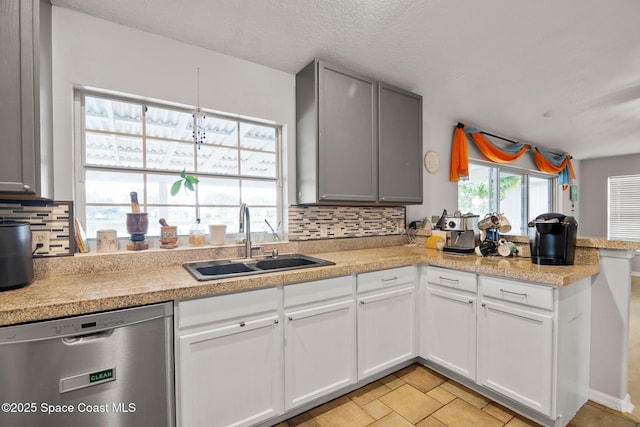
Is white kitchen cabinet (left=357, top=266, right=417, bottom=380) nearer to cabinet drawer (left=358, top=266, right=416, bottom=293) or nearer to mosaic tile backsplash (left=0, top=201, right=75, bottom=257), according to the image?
cabinet drawer (left=358, top=266, right=416, bottom=293)

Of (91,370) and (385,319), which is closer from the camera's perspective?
(91,370)

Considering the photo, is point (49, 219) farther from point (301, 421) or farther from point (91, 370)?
point (301, 421)

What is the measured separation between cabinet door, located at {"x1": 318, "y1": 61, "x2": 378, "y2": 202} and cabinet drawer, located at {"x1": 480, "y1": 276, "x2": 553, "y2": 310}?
105 centimetres

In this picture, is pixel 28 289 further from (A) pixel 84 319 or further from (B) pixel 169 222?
(B) pixel 169 222

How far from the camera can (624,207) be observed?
19.5 feet

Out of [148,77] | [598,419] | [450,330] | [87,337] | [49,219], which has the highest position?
[148,77]

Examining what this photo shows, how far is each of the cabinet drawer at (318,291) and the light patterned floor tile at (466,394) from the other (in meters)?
0.98

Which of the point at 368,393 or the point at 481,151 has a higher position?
the point at 481,151

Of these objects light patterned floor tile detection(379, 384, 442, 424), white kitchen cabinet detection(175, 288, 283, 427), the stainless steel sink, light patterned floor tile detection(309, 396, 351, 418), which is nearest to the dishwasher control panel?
white kitchen cabinet detection(175, 288, 283, 427)

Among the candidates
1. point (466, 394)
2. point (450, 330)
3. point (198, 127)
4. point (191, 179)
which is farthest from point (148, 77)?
point (466, 394)

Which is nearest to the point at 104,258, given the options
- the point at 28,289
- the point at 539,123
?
the point at 28,289

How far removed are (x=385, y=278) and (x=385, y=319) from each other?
0.95 feet

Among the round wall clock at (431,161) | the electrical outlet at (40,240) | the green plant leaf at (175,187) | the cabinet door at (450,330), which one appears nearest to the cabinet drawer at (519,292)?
the cabinet door at (450,330)

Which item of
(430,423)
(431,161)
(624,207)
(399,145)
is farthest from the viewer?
(624,207)
